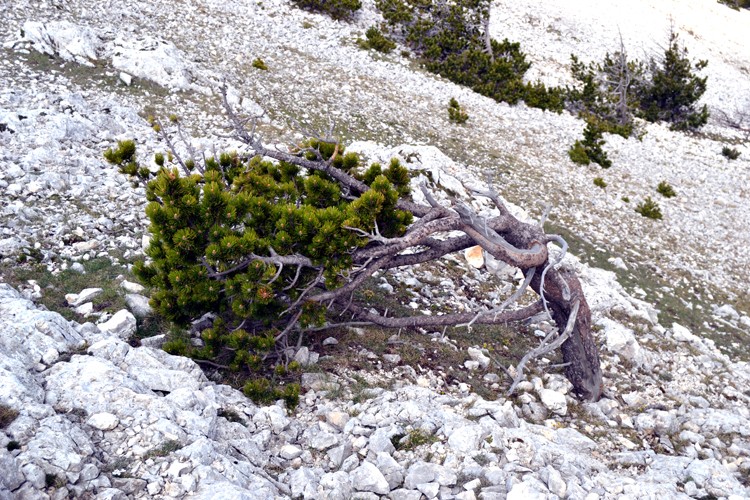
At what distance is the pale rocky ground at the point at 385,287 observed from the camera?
17.4ft

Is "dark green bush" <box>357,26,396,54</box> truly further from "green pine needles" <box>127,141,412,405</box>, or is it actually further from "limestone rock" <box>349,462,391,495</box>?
"limestone rock" <box>349,462,391,495</box>

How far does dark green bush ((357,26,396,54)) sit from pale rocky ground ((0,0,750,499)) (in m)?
0.59

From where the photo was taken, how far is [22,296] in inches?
298

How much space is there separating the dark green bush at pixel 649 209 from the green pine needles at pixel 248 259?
44.4ft

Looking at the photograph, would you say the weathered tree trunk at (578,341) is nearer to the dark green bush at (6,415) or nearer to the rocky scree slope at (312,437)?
the rocky scree slope at (312,437)

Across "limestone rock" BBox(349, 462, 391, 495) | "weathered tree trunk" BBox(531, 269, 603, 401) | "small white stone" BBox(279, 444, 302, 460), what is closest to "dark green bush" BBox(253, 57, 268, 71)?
"weathered tree trunk" BBox(531, 269, 603, 401)

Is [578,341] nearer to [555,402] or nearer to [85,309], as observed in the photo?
[555,402]

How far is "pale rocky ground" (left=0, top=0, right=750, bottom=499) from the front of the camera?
5297 millimetres

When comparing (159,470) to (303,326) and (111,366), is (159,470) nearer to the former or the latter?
(111,366)

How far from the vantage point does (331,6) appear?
26.7m

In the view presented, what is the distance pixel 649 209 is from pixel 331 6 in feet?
55.6

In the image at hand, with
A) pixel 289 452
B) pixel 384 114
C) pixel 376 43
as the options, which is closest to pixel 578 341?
pixel 289 452

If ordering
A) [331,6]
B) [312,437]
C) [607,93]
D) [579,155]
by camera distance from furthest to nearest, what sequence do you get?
[607,93] → [331,6] → [579,155] → [312,437]

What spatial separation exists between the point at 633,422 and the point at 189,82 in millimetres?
15077
